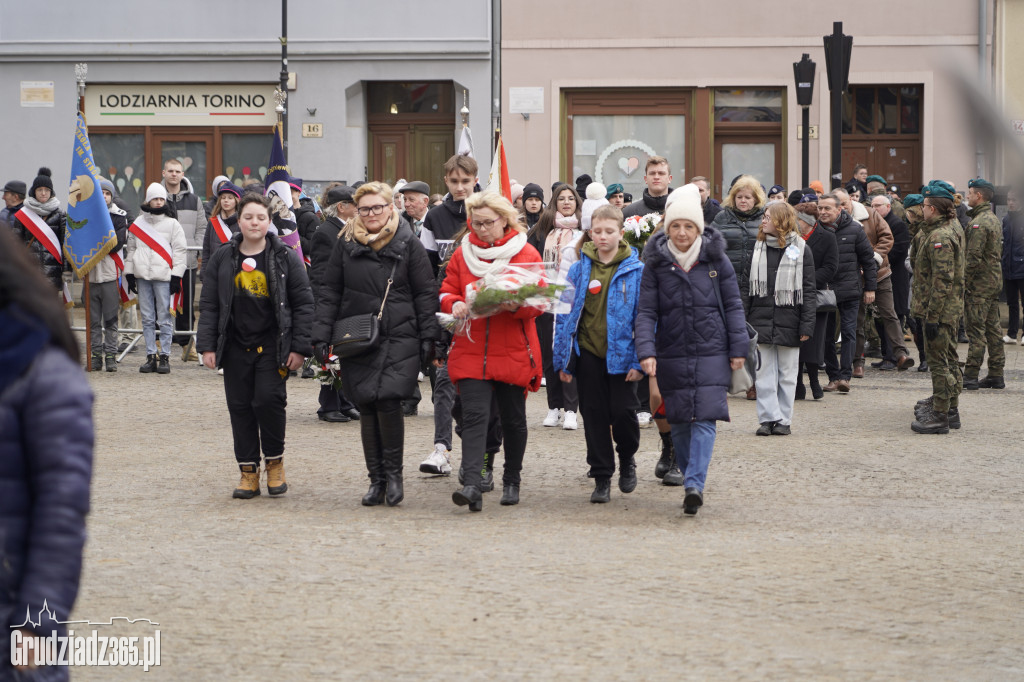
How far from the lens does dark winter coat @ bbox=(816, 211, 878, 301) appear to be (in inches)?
576

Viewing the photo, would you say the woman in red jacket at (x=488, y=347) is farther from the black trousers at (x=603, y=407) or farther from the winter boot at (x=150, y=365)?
the winter boot at (x=150, y=365)

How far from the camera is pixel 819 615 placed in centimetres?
612

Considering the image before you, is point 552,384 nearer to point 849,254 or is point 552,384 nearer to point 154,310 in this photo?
point 849,254

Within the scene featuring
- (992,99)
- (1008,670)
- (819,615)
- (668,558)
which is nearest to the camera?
(992,99)

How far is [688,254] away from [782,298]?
368 centimetres

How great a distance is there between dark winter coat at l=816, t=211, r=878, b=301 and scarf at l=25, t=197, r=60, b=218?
341 inches

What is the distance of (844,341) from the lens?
14945 mm

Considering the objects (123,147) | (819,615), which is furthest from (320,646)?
(123,147)

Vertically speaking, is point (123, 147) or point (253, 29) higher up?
point (253, 29)

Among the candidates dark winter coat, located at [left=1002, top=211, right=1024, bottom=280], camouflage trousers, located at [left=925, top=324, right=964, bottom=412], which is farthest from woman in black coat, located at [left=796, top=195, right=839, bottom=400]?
dark winter coat, located at [left=1002, top=211, right=1024, bottom=280]

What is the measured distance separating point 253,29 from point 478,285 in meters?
18.2

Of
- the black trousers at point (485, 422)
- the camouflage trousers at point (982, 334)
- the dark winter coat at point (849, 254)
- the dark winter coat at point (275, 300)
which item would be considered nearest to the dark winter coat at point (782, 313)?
the dark winter coat at point (849, 254)

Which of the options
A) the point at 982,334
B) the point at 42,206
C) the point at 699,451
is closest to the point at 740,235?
the point at 982,334

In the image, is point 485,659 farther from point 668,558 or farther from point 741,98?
point 741,98
